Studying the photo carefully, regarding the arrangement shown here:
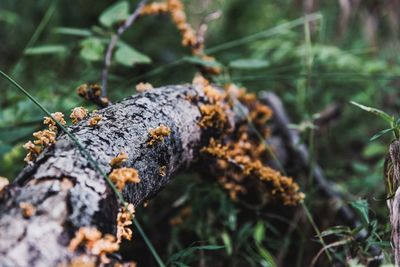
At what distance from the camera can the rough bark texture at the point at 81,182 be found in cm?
70

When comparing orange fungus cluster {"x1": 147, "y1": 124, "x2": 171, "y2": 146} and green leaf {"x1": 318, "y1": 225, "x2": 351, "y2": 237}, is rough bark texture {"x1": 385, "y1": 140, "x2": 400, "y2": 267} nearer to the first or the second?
green leaf {"x1": 318, "y1": 225, "x2": 351, "y2": 237}

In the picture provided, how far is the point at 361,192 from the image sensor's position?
2002 millimetres

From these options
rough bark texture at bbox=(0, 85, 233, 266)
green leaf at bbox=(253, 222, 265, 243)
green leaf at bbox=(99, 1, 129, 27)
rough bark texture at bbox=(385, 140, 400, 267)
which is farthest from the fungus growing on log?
green leaf at bbox=(99, 1, 129, 27)

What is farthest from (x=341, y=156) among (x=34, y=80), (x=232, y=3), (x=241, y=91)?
(x=34, y=80)

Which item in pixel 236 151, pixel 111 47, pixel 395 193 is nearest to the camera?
pixel 395 193

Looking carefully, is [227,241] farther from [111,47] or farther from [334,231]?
[111,47]

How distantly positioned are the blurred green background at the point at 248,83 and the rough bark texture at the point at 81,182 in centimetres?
27

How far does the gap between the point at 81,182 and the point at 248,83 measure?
1.97m

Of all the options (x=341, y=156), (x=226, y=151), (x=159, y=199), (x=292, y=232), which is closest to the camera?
(x=226, y=151)

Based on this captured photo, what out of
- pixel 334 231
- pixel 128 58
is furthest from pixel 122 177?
pixel 128 58

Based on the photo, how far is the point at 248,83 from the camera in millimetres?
2654

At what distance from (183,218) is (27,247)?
1.26m

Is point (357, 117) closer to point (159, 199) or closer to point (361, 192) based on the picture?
point (361, 192)

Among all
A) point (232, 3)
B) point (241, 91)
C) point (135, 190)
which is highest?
point (232, 3)
